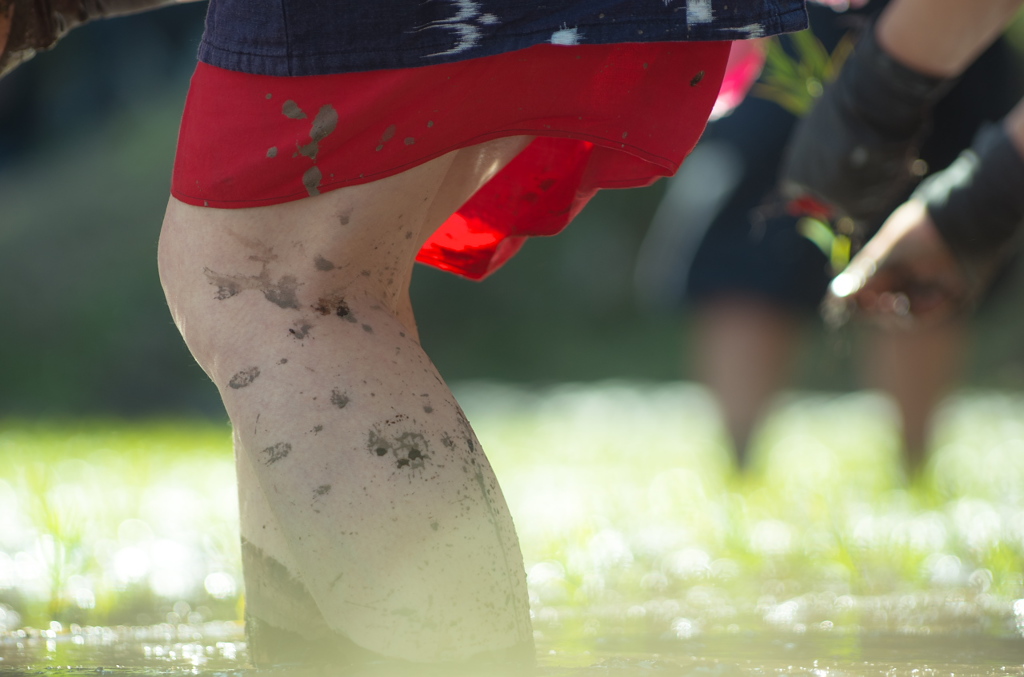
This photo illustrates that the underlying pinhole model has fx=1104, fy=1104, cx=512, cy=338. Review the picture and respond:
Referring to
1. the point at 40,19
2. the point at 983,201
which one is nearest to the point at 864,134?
the point at 983,201

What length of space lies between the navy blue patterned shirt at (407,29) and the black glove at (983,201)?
2.78 feet

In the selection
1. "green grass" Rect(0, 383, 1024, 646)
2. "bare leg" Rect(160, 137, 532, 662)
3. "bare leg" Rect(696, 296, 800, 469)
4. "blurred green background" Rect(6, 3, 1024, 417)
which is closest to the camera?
"bare leg" Rect(160, 137, 532, 662)

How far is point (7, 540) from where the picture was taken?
190cm

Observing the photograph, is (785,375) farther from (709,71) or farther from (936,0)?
(709,71)

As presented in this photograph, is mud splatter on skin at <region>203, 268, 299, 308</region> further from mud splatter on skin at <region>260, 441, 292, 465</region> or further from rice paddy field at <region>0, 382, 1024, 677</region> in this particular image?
rice paddy field at <region>0, 382, 1024, 677</region>

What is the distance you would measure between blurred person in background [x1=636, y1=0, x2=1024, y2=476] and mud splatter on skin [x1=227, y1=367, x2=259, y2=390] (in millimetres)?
Result: 2017

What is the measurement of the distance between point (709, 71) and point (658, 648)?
627 mm

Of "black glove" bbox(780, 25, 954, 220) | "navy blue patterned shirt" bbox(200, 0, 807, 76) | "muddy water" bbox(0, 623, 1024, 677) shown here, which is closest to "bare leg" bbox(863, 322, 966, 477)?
"black glove" bbox(780, 25, 954, 220)

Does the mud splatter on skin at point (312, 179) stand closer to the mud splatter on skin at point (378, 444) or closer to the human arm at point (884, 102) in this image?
the mud splatter on skin at point (378, 444)

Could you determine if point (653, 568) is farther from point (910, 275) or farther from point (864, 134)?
point (864, 134)

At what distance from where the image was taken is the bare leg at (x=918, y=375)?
292 centimetres

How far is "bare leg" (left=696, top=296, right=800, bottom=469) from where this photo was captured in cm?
302

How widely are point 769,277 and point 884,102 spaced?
1.45m

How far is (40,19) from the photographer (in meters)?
1.23
